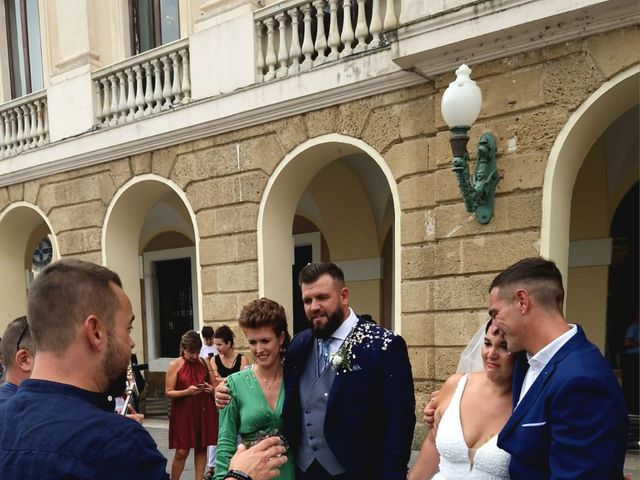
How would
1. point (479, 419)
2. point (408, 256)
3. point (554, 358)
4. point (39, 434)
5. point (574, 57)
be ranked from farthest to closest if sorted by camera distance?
1. point (408, 256)
2. point (574, 57)
3. point (479, 419)
4. point (554, 358)
5. point (39, 434)

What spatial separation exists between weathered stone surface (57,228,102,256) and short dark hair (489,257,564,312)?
7.49 metres

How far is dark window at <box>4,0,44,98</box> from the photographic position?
32.1 feet

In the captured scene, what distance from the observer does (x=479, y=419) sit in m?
2.11

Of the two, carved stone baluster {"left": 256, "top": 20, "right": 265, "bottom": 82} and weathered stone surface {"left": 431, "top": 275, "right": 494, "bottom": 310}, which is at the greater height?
carved stone baluster {"left": 256, "top": 20, "right": 265, "bottom": 82}

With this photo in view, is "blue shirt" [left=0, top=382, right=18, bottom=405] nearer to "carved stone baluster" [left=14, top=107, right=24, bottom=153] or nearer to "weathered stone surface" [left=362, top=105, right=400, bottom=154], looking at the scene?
"weathered stone surface" [left=362, top=105, right=400, bottom=154]

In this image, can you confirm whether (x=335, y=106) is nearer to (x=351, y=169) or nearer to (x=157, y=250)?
(x=351, y=169)

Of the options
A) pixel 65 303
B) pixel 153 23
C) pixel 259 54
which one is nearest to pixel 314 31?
pixel 259 54

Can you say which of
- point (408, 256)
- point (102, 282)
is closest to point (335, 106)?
point (408, 256)

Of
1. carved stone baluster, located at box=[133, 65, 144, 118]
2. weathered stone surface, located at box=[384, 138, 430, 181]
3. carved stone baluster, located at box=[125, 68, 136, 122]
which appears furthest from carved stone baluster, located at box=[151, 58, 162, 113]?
weathered stone surface, located at box=[384, 138, 430, 181]

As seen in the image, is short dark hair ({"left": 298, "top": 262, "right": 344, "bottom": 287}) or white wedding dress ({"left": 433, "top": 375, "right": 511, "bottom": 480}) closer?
white wedding dress ({"left": 433, "top": 375, "right": 511, "bottom": 480})

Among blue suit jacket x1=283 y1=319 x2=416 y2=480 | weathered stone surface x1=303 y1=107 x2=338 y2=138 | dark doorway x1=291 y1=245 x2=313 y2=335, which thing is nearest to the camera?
blue suit jacket x1=283 y1=319 x2=416 y2=480

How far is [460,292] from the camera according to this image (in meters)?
5.13

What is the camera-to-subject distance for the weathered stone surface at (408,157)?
552 cm

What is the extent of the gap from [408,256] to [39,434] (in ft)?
15.1
